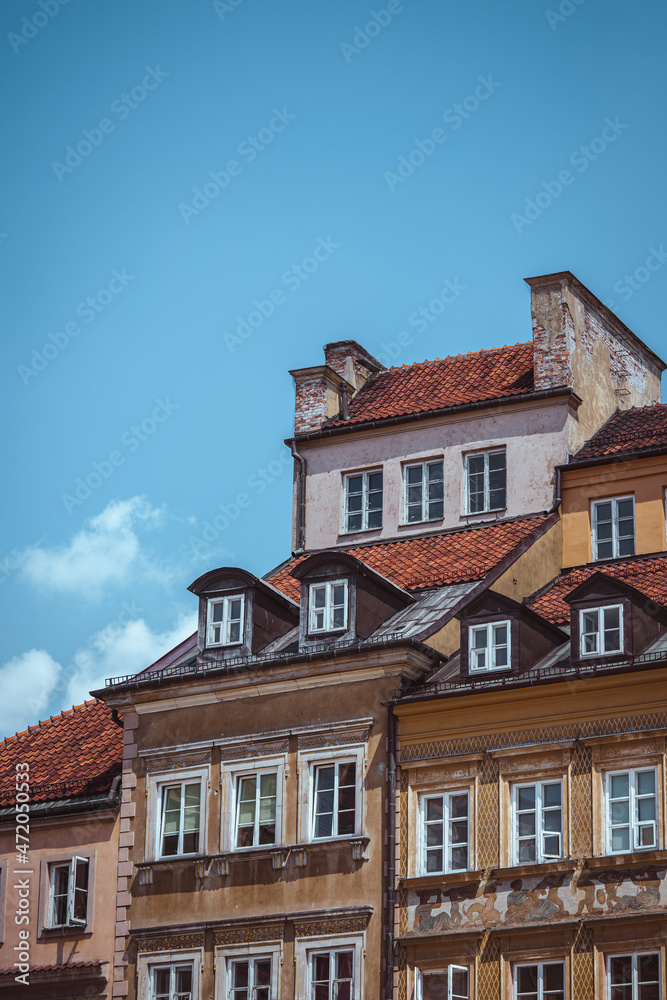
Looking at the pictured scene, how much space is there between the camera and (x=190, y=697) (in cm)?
4094

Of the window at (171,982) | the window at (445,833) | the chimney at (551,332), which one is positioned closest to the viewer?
the window at (445,833)

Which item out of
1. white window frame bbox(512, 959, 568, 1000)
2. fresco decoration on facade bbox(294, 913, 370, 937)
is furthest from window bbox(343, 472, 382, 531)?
white window frame bbox(512, 959, 568, 1000)

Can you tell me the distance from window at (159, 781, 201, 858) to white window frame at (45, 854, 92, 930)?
196 centimetres

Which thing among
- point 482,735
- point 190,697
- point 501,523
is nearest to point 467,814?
point 482,735

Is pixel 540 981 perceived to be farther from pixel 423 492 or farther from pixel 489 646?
pixel 423 492

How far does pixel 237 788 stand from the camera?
39906mm

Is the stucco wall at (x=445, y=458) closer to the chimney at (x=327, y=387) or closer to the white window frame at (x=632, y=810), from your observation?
the chimney at (x=327, y=387)

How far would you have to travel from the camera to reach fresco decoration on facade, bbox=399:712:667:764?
118 ft

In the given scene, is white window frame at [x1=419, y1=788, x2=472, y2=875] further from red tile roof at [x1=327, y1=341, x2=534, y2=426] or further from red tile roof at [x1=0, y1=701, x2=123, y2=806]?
red tile roof at [x1=327, y1=341, x2=534, y2=426]

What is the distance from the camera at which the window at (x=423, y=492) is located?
47.1m

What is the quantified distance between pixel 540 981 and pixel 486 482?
1458 centimetres

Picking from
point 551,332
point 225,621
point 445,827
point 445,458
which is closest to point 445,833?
point 445,827

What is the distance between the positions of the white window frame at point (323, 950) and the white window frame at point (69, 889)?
5356mm

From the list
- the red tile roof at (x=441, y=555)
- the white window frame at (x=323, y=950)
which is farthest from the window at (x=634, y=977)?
the red tile roof at (x=441, y=555)
